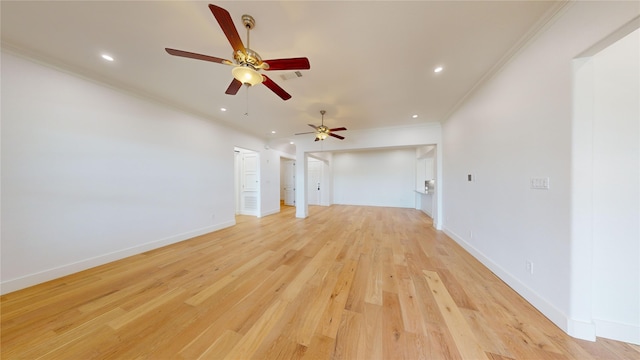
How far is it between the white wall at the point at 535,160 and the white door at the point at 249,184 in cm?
572

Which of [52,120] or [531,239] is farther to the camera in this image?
[52,120]

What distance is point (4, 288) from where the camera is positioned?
2100mm

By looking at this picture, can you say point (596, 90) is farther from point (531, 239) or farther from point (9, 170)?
point (9, 170)

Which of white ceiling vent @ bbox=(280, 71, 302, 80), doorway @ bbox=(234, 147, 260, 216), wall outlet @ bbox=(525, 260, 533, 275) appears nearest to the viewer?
wall outlet @ bbox=(525, 260, 533, 275)

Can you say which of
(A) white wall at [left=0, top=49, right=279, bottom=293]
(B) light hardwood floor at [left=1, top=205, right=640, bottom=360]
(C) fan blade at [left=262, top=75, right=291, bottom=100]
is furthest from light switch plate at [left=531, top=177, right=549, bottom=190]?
(A) white wall at [left=0, top=49, right=279, bottom=293]

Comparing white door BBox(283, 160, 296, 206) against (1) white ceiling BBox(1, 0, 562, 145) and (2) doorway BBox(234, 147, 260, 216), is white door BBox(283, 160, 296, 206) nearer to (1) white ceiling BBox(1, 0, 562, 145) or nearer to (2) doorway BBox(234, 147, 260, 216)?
(2) doorway BBox(234, 147, 260, 216)

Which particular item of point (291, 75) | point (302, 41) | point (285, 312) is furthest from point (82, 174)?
point (302, 41)

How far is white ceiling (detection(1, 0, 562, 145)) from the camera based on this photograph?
1667 millimetres

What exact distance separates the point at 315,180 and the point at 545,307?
7.50 metres

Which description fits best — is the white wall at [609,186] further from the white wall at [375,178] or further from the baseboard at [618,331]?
the white wall at [375,178]

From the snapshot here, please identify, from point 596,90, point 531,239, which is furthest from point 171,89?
point 531,239

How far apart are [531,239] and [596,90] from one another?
1.40 m

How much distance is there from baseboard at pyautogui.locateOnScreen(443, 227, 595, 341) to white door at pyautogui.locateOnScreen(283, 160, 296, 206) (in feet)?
23.7

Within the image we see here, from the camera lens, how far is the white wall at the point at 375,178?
26.0 ft
